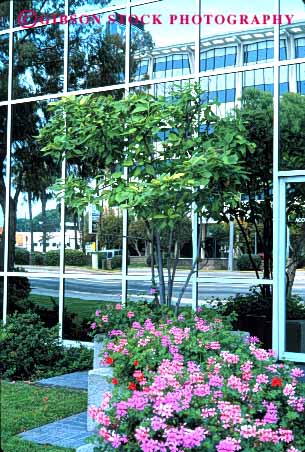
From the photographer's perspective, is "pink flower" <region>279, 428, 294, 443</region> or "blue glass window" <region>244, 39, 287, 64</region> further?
"blue glass window" <region>244, 39, 287, 64</region>

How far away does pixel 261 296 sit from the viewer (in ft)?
27.1

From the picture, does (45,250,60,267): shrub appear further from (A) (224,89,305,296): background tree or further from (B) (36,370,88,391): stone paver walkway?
(A) (224,89,305,296): background tree

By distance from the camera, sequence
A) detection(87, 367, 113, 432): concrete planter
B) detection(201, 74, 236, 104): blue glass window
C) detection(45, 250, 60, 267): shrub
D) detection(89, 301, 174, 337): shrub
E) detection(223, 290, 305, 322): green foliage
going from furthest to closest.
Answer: detection(45, 250, 60, 267): shrub < detection(201, 74, 236, 104): blue glass window < detection(223, 290, 305, 322): green foliage < detection(89, 301, 174, 337): shrub < detection(87, 367, 113, 432): concrete planter

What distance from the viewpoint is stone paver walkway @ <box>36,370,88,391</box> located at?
7875 millimetres

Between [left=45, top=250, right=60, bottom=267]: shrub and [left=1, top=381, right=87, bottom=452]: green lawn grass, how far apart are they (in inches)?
97.1

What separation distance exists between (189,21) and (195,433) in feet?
21.0

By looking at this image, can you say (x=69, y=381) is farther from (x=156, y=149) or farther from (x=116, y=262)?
(x=156, y=149)

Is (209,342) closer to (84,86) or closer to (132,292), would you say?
(132,292)

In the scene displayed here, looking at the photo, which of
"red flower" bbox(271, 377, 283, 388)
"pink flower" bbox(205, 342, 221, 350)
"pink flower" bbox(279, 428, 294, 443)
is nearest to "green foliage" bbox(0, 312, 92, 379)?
"pink flower" bbox(205, 342, 221, 350)

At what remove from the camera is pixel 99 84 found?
9.97m

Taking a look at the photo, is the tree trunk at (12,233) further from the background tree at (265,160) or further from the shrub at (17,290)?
the background tree at (265,160)

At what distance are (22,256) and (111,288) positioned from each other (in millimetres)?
1860

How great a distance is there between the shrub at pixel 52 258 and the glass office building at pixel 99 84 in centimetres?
3

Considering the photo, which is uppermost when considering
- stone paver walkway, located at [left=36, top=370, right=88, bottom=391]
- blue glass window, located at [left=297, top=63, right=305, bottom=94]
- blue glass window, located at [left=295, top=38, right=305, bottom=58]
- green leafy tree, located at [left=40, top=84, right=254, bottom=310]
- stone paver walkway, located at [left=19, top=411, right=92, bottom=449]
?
blue glass window, located at [left=295, top=38, right=305, bottom=58]
